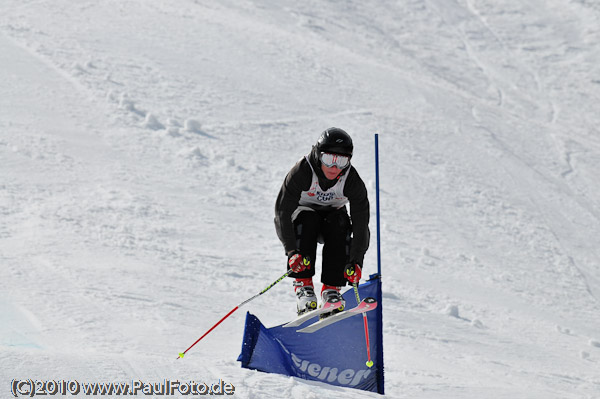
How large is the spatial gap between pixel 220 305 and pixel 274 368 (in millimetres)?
2472

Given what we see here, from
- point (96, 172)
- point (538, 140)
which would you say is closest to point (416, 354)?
point (96, 172)

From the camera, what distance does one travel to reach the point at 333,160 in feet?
16.3

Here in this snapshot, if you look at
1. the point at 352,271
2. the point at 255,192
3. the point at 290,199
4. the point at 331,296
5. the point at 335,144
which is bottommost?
the point at 255,192

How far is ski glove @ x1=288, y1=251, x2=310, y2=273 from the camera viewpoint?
501cm

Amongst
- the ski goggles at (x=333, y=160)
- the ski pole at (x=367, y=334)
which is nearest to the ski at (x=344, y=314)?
the ski pole at (x=367, y=334)

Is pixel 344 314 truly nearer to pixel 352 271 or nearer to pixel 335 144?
pixel 352 271

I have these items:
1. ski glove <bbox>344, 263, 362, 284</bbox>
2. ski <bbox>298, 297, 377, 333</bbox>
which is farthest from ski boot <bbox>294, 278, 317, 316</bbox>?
ski glove <bbox>344, 263, 362, 284</bbox>

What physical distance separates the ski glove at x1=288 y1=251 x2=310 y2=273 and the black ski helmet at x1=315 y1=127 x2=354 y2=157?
30.0 inches

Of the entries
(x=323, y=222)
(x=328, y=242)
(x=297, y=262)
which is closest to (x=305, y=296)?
(x=297, y=262)

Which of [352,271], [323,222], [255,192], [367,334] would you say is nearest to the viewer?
[352,271]

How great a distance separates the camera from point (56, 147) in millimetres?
11492

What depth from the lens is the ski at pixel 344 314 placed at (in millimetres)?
5121

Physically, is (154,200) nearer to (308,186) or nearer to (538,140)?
(308,186)

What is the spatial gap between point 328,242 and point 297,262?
1.12ft
